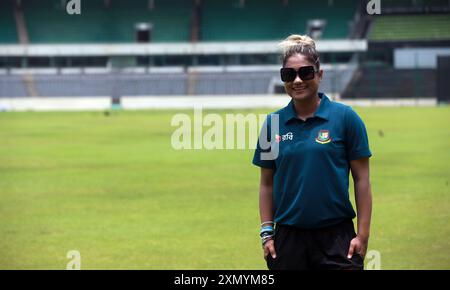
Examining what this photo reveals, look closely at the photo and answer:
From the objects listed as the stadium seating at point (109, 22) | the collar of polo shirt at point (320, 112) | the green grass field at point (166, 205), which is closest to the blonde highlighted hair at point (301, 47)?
the collar of polo shirt at point (320, 112)

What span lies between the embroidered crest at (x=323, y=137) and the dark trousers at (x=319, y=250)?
18.8 inches

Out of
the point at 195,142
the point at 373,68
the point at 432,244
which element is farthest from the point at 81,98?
the point at 432,244

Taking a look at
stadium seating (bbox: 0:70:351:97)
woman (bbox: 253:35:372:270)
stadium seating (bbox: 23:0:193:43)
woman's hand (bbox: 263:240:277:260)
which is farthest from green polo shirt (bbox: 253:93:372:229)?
stadium seating (bbox: 23:0:193:43)

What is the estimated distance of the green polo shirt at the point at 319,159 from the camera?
15.2 ft

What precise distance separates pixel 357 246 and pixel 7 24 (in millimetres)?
57116

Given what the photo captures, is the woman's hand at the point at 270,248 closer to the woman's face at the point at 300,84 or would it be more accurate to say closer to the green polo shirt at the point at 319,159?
the green polo shirt at the point at 319,159

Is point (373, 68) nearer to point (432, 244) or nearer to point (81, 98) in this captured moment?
point (81, 98)

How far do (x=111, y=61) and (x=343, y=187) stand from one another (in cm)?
5483

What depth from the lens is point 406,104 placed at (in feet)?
151

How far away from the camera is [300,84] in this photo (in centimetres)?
470

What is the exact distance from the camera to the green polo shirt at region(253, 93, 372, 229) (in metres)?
4.64

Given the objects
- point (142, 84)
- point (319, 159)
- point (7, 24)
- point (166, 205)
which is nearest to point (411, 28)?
point (142, 84)

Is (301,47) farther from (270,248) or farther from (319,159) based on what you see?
(270,248)

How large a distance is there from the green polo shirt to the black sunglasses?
0.20m
